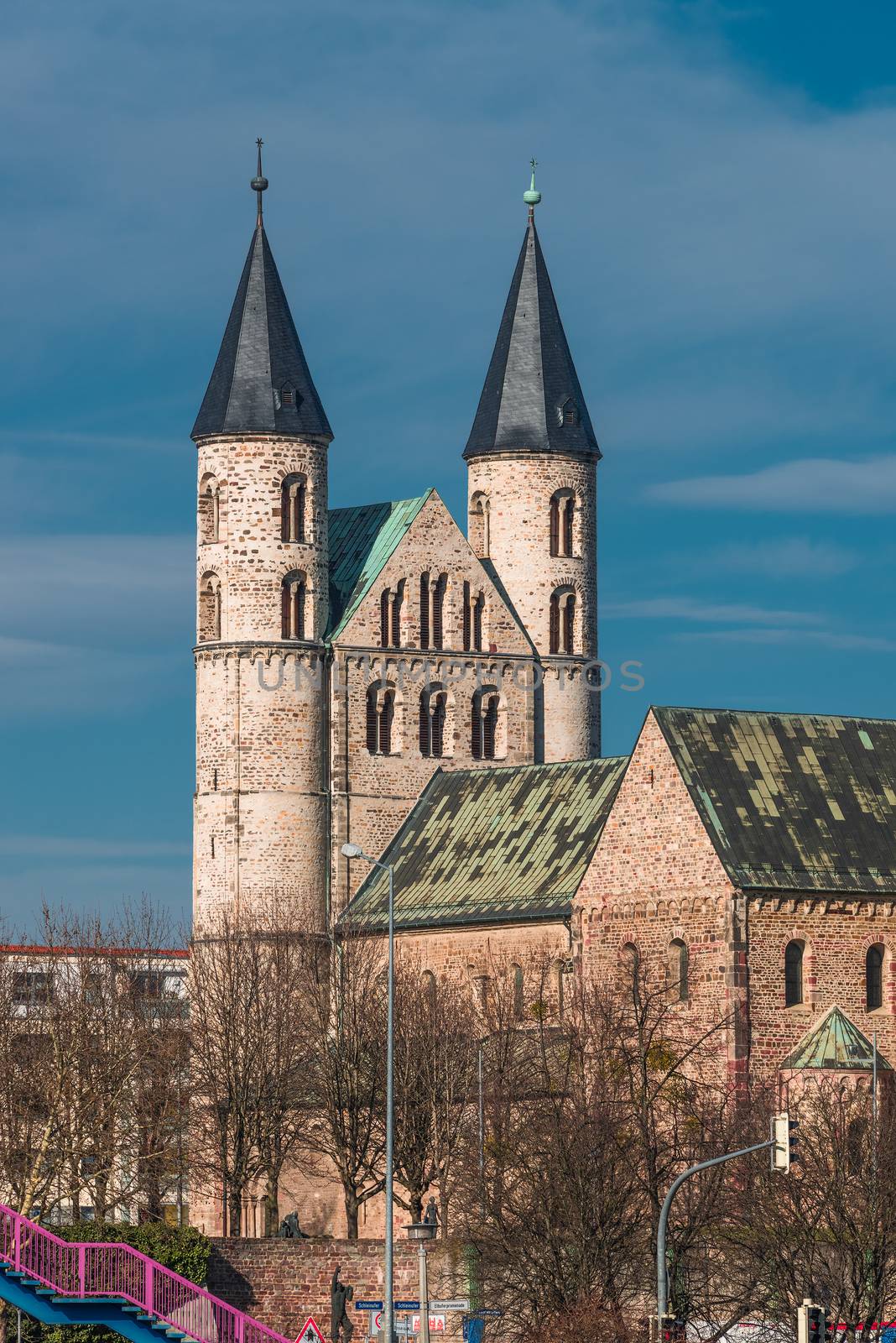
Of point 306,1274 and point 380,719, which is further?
point 380,719

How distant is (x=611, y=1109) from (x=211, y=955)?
33043mm

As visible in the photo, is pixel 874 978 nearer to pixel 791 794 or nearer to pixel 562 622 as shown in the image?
pixel 791 794

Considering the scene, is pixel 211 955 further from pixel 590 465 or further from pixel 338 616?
pixel 590 465

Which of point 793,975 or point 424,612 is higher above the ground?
point 424,612

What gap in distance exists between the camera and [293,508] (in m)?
119

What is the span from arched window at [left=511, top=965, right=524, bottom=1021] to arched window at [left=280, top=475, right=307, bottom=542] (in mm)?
19712

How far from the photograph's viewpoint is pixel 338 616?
121750 mm

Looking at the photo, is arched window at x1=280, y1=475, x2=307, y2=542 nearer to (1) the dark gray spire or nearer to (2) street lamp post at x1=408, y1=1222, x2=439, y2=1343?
(1) the dark gray spire

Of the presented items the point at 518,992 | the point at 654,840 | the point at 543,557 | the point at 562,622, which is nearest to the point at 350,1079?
the point at 518,992

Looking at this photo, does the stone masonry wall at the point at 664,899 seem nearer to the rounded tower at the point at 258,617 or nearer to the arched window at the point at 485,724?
the rounded tower at the point at 258,617

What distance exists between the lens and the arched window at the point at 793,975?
94125 millimetres

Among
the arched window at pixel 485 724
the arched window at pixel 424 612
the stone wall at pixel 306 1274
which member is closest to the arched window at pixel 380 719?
the arched window at pixel 424 612

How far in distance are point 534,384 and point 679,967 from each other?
3629 cm

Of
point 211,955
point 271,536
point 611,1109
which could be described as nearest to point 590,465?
point 271,536
